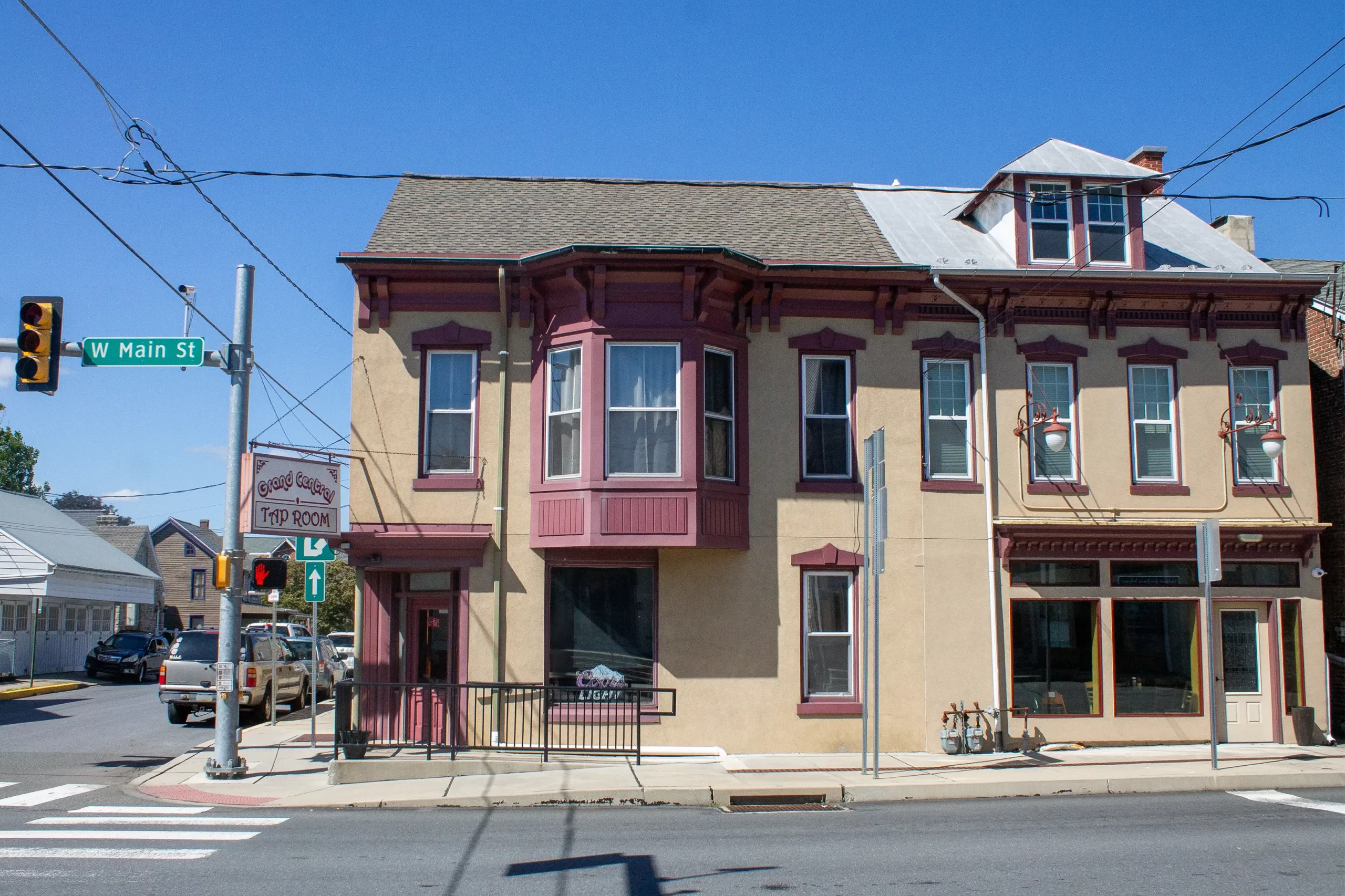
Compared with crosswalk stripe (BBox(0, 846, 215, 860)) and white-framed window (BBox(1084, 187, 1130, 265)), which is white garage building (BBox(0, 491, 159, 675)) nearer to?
crosswalk stripe (BBox(0, 846, 215, 860))

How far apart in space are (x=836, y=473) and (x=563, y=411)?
4083 mm

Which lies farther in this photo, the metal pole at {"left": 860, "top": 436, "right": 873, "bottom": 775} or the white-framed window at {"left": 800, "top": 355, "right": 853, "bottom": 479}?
the white-framed window at {"left": 800, "top": 355, "right": 853, "bottom": 479}

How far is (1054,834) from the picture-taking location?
10.3 metres

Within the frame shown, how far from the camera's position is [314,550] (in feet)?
54.4

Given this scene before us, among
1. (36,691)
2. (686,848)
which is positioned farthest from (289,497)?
(36,691)

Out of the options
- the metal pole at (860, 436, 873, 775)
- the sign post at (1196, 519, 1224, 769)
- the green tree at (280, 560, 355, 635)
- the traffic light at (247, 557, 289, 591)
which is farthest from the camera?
the green tree at (280, 560, 355, 635)

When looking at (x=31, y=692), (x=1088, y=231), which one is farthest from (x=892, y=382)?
(x=31, y=692)

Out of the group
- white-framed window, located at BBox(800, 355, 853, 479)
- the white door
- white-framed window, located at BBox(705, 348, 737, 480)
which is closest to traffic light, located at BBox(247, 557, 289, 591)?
white-framed window, located at BBox(705, 348, 737, 480)

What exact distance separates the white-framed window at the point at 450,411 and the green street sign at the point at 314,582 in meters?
2.67

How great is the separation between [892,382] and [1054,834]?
7.83 meters

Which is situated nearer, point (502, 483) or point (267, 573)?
point (267, 573)

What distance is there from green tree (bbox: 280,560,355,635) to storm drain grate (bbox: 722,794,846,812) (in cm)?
3701

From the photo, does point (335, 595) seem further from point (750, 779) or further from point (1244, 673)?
point (1244, 673)

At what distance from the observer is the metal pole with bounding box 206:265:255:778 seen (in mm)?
14172
